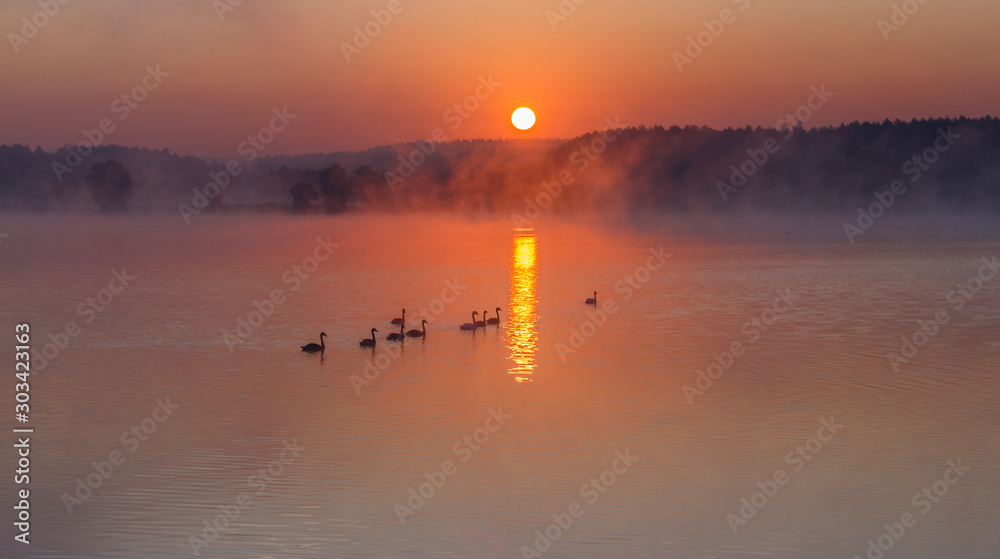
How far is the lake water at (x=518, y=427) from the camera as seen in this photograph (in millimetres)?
9789

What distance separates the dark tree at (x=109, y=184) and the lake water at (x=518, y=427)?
130m

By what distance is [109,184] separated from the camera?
152 metres

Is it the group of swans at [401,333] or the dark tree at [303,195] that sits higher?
the dark tree at [303,195]

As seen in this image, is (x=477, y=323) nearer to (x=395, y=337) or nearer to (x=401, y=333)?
(x=401, y=333)

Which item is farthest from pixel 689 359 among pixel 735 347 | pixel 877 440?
pixel 877 440

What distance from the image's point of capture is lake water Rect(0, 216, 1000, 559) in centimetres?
979

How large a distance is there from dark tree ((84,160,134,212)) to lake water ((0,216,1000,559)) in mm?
129883

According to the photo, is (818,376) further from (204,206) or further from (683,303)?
(204,206)

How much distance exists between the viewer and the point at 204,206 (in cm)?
16288

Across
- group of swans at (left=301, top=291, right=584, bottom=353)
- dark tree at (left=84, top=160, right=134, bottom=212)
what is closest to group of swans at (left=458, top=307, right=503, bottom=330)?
group of swans at (left=301, top=291, right=584, bottom=353)

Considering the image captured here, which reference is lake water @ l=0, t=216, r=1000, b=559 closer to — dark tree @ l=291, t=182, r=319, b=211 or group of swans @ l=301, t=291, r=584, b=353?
group of swans @ l=301, t=291, r=584, b=353

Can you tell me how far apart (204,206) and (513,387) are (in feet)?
505

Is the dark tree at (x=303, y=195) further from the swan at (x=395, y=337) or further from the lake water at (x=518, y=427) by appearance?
the swan at (x=395, y=337)

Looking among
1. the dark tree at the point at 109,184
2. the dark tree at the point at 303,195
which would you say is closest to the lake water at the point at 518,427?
the dark tree at the point at 303,195
